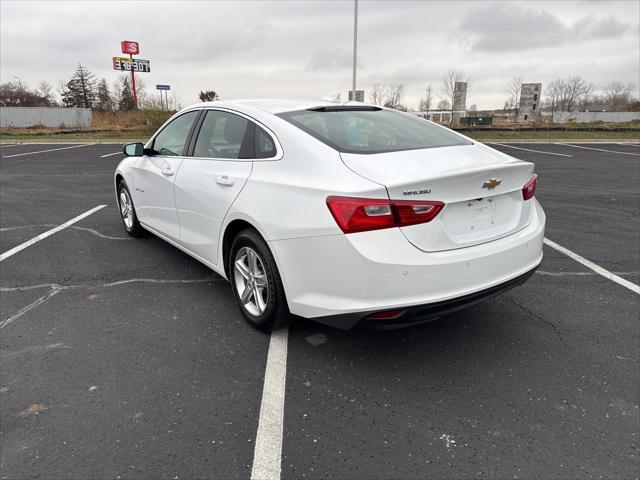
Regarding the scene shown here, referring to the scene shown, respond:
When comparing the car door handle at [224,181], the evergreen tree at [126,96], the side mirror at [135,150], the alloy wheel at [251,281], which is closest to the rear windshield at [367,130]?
the car door handle at [224,181]

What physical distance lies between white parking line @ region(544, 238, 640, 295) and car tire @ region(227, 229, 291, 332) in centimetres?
311

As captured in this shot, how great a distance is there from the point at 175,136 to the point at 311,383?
2747mm

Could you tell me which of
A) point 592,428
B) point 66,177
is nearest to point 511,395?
point 592,428

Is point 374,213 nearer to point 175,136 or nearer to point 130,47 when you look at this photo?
point 175,136

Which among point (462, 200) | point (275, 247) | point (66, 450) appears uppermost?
point (462, 200)

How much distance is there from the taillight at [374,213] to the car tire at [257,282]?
67 cm

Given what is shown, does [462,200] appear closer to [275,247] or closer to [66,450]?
[275,247]

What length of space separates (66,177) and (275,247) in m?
9.50

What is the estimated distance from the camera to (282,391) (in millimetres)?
2652

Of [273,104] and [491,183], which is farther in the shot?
[273,104]

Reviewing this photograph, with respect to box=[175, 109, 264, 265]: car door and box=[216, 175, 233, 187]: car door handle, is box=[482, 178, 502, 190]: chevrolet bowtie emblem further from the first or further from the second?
box=[216, 175, 233, 187]: car door handle

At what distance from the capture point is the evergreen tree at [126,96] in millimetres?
64856

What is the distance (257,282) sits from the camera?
126 inches

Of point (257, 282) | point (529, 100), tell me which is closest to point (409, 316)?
point (257, 282)
